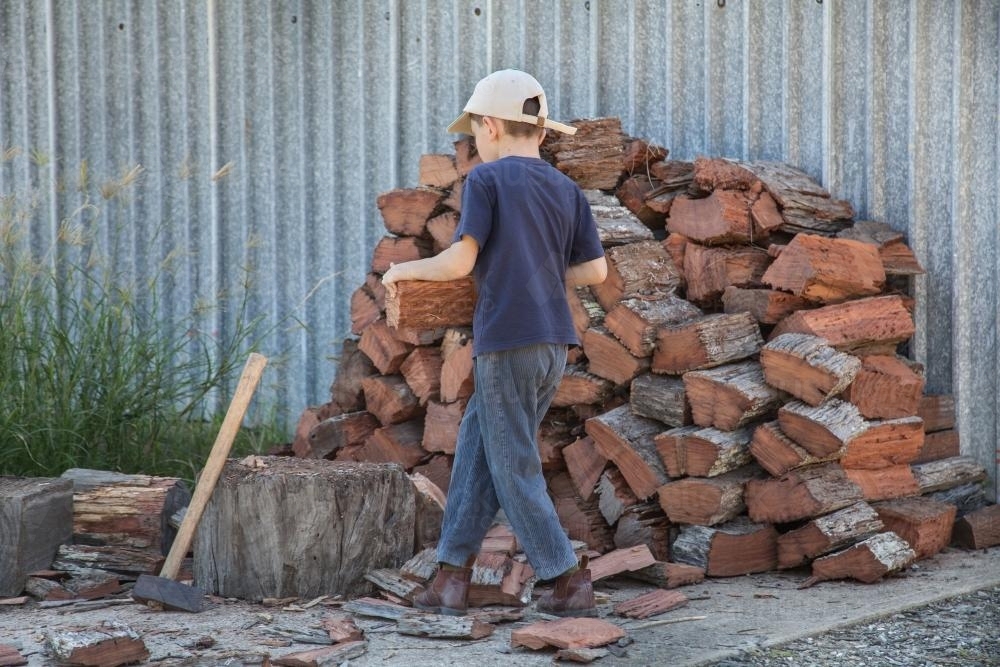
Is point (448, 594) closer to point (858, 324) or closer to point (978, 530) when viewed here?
point (858, 324)

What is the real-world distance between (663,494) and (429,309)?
1.27 m

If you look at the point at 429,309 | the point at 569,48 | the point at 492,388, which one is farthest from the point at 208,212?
the point at 492,388

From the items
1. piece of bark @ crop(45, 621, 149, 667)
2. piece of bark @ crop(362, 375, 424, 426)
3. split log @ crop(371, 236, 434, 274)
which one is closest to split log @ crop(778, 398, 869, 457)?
piece of bark @ crop(362, 375, 424, 426)

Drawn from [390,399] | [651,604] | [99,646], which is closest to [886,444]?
[651,604]

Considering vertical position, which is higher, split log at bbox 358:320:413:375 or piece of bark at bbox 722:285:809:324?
piece of bark at bbox 722:285:809:324

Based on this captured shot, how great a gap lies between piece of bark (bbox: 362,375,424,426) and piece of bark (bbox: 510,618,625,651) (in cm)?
196

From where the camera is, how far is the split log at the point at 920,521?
4977 mm

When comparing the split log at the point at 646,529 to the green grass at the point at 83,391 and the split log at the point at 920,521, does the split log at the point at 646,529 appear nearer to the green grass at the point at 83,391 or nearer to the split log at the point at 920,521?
the split log at the point at 920,521

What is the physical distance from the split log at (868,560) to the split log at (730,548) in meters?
0.21

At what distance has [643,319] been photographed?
508 centimetres

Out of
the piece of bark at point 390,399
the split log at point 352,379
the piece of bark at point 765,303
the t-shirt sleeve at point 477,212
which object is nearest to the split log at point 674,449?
the piece of bark at point 765,303

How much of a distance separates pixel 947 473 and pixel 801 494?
3.19 ft

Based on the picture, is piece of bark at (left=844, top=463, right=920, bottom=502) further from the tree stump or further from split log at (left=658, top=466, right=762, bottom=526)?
the tree stump

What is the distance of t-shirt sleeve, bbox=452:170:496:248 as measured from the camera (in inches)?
156
